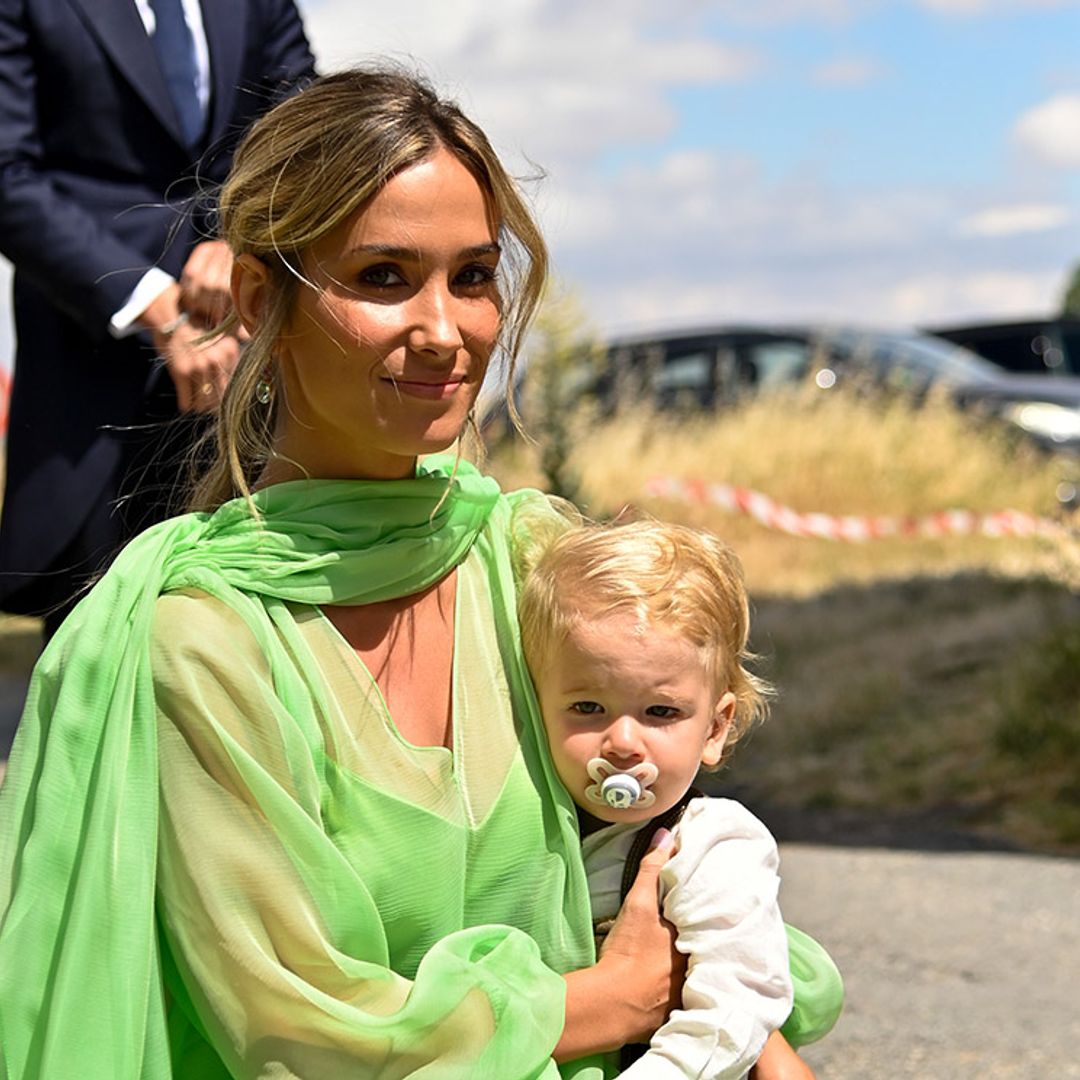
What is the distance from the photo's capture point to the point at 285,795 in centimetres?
216

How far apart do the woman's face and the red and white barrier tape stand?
1071 cm

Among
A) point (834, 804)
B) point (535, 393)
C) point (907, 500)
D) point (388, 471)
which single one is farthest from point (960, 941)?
point (907, 500)

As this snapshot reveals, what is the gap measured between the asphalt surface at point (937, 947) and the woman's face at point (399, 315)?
8.74 feet

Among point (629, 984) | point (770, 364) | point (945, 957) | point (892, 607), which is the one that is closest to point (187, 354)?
point (629, 984)

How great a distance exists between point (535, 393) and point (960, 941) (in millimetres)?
4953

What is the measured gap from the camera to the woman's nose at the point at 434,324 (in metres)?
2.31

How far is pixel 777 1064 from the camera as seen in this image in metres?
2.41

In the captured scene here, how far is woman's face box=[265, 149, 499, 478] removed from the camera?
7.57 feet

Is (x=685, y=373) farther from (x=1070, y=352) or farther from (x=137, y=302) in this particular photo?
(x=137, y=302)

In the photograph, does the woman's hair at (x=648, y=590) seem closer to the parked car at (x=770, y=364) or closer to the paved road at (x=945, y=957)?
the paved road at (x=945, y=957)

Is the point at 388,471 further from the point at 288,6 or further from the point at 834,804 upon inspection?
the point at 834,804

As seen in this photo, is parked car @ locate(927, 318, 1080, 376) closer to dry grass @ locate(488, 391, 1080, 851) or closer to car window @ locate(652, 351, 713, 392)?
dry grass @ locate(488, 391, 1080, 851)

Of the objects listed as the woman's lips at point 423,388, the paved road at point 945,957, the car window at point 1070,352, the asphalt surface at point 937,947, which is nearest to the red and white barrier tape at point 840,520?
the car window at point 1070,352

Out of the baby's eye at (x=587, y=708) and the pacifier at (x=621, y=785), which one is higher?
the baby's eye at (x=587, y=708)
